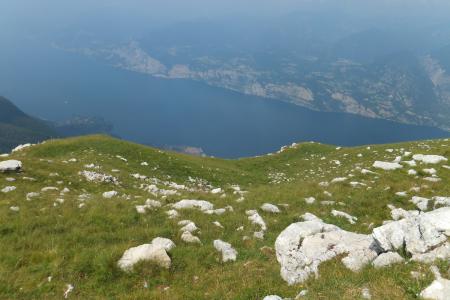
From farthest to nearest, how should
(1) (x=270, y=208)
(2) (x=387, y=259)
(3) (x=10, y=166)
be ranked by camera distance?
1. (3) (x=10, y=166)
2. (1) (x=270, y=208)
3. (2) (x=387, y=259)

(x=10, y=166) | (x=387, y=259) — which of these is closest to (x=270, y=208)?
(x=387, y=259)

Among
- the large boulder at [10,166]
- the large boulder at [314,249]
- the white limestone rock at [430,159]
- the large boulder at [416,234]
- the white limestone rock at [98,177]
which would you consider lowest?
the white limestone rock at [98,177]

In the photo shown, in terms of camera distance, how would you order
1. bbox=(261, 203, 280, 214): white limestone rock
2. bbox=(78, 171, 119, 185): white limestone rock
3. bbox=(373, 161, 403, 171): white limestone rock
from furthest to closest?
bbox=(373, 161, 403, 171): white limestone rock < bbox=(78, 171, 119, 185): white limestone rock < bbox=(261, 203, 280, 214): white limestone rock

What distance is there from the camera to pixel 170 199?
63.3ft

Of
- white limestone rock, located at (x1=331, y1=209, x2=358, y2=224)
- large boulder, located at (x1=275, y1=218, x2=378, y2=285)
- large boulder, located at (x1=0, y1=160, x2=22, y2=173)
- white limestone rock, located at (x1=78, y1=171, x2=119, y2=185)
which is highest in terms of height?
large boulder, located at (x1=275, y1=218, x2=378, y2=285)

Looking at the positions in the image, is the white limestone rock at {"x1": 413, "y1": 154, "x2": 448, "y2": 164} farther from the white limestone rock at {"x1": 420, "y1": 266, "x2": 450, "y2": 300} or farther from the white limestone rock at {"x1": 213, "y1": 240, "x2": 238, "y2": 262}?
the white limestone rock at {"x1": 420, "y1": 266, "x2": 450, "y2": 300}

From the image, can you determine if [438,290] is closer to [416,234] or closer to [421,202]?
[416,234]

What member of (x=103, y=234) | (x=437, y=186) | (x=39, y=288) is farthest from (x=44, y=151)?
(x=437, y=186)

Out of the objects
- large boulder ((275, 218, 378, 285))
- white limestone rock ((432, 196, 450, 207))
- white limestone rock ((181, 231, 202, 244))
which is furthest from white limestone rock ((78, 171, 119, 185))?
white limestone rock ((432, 196, 450, 207))

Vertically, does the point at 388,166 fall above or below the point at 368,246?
below

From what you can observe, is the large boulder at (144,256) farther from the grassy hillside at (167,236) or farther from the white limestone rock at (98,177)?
the white limestone rock at (98,177)

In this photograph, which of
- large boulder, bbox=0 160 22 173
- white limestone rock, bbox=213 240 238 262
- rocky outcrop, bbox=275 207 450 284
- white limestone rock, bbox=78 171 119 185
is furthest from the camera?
white limestone rock, bbox=78 171 119 185

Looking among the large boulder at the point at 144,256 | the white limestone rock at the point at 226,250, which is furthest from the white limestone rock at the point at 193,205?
the large boulder at the point at 144,256

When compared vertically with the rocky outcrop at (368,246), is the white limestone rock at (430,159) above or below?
below
